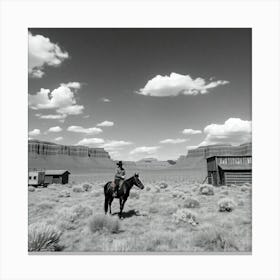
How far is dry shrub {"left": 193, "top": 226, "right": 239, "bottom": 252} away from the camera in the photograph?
610 centimetres

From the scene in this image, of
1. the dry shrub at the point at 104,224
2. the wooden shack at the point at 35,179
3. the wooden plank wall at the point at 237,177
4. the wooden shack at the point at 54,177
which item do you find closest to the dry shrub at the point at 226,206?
the dry shrub at the point at 104,224

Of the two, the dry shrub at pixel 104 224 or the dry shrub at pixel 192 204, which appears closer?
the dry shrub at pixel 104 224

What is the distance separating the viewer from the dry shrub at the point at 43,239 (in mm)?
6152

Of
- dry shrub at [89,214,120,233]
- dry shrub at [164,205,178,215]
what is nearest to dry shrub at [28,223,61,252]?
dry shrub at [89,214,120,233]

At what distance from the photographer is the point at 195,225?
8.05m

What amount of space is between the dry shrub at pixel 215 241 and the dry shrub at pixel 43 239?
13.1 feet

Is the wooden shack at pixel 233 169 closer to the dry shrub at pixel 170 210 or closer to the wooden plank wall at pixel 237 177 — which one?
the wooden plank wall at pixel 237 177

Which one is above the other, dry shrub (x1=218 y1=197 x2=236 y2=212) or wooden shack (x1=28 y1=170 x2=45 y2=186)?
dry shrub (x1=218 y1=197 x2=236 y2=212)

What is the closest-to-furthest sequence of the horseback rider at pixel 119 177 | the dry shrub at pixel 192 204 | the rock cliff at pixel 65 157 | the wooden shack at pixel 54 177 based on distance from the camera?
the horseback rider at pixel 119 177
the dry shrub at pixel 192 204
the wooden shack at pixel 54 177
the rock cliff at pixel 65 157

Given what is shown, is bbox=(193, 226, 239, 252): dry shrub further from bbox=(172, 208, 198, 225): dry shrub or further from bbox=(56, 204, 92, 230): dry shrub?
bbox=(56, 204, 92, 230): dry shrub

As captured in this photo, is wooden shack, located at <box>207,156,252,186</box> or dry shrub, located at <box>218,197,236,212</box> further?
wooden shack, located at <box>207,156,252,186</box>

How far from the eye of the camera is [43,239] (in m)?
6.24

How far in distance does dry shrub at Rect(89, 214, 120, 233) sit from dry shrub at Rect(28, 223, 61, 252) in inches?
54.2
